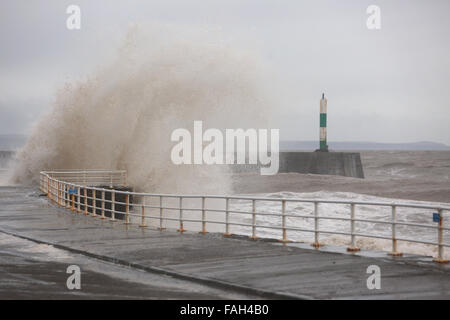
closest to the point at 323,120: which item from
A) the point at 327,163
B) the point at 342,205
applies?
the point at 327,163

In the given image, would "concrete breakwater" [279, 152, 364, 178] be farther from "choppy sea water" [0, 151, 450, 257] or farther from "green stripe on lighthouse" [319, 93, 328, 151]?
"green stripe on lighthouse" [319, 93, 328, 151]

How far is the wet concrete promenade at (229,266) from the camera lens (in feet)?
28.3

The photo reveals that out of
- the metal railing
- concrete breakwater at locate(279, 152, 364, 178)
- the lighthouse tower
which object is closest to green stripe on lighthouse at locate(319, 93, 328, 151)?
the lighthouse tower

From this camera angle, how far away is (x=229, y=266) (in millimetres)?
10930

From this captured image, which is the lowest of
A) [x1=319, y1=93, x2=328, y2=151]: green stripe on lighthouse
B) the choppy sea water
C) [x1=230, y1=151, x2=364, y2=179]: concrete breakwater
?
the choppy sea water

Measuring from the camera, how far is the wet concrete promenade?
862 cm

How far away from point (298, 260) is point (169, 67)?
3192cm

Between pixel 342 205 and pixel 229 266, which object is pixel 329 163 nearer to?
pixel 342 205

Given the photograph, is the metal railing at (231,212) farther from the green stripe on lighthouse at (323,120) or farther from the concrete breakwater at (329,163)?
the concrete breakwater at (329,163)

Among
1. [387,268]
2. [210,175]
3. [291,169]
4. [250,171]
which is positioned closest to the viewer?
[387,268]

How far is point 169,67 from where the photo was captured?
138 feet

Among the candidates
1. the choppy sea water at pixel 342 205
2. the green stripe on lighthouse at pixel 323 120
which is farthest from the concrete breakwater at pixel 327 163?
the green stripe on lighthouse at pixel 323 120
